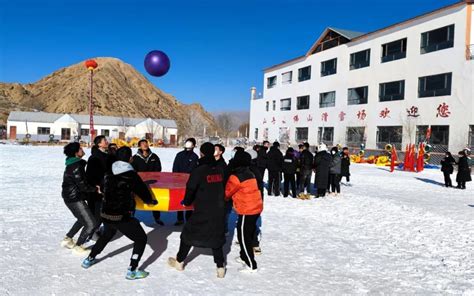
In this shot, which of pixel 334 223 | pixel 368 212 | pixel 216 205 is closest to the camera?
pixel 216 205

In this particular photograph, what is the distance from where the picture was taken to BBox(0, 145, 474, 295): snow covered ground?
462 cm

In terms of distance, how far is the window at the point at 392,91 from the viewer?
1201 inches

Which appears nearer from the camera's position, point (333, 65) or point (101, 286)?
point (101, 286)

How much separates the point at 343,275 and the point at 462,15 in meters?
27.8

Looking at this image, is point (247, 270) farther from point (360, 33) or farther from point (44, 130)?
point (44, 130)

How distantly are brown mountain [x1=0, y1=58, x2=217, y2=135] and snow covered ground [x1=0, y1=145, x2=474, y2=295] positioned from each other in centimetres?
10125

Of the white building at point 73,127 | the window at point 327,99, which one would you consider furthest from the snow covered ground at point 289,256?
the white building at point 73,127

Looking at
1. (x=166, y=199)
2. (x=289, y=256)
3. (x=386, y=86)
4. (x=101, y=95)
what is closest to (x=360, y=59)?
(x=386, y=86)

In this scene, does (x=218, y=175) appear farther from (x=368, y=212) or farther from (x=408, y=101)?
(x=408, y=101)

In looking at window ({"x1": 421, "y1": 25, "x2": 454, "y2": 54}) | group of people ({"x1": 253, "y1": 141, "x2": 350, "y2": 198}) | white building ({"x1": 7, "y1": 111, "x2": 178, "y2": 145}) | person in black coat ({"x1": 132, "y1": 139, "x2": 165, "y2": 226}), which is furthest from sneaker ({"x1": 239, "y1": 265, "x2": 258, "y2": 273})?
white building ({"x1": 7, "y1": 111, "x2": 178, "y2": 145})

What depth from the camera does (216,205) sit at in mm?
4801

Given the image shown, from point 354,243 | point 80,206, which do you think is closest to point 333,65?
point 354,243

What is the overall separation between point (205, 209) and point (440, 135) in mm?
27507

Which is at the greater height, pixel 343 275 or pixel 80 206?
pixel 80 206
